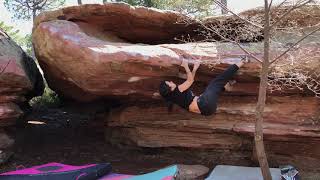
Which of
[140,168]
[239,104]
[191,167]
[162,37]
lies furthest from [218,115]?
[162,37]

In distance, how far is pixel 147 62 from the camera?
7.34 meters

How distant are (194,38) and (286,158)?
3.25 m

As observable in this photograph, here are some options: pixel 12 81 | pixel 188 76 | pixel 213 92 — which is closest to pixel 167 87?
pixel 188 76

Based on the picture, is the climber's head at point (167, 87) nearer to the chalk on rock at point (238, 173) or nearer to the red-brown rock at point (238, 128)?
the red-brown rock at point (238, 128)

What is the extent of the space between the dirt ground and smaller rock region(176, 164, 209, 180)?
42cm

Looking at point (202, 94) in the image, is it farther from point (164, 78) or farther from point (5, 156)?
point (5, 156)

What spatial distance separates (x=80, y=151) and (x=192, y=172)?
3.21 m

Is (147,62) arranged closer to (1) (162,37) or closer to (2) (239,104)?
(2) (239,104)

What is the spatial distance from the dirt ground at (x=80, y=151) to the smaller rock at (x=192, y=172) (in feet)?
1.37

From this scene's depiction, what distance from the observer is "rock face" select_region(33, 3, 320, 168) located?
737 centimetres

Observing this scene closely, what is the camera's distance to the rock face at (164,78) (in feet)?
24.2

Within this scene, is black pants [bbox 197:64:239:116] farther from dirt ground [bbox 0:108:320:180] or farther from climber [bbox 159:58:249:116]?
dirt ground [bbox 0:108:320:180]

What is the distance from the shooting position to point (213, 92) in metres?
7.19

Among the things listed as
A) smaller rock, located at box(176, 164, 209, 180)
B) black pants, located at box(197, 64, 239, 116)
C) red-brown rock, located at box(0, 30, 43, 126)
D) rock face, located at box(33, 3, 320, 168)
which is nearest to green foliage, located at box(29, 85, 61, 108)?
red-brown rock, located at box(0, 30, 43, 126)
